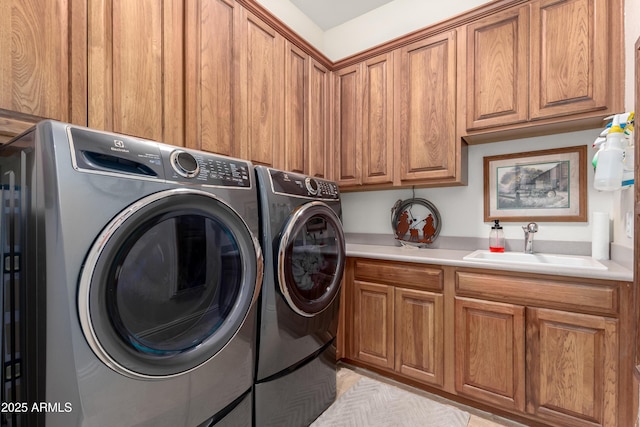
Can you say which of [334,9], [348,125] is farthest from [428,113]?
[334,9]

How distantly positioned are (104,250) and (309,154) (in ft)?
5.72

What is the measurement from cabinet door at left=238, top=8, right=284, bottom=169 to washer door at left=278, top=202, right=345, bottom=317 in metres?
0.68

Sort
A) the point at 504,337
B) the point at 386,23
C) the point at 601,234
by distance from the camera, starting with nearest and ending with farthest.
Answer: the point at 504,337
the point at 601,234
the point at 386,23

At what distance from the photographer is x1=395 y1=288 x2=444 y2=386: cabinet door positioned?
5.88 feet

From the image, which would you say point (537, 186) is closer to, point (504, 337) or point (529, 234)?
point (529, 234)

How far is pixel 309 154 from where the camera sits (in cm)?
232

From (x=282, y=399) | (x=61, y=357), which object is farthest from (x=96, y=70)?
(x=282, y=399)

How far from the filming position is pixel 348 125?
97.1 inches

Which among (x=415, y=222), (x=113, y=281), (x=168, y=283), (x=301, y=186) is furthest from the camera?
(x=415, y=222)

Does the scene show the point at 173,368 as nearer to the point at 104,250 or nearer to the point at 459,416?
the point at 104,250

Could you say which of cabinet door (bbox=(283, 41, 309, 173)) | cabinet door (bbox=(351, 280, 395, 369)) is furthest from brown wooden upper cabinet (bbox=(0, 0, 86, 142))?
cabinet door (bbox=(351, 280, 395, 369))

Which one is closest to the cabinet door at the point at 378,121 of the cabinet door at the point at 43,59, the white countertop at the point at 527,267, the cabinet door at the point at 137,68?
the white countertop at the point at 527,267

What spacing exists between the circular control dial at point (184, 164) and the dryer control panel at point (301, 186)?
0.38 m

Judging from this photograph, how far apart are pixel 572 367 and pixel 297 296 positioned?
141cm
